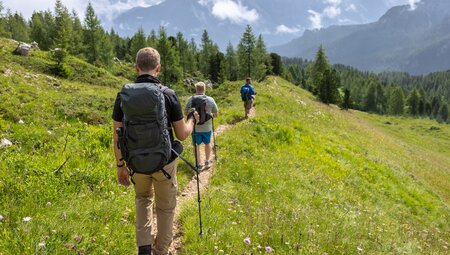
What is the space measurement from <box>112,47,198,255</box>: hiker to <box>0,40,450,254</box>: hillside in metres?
0.83

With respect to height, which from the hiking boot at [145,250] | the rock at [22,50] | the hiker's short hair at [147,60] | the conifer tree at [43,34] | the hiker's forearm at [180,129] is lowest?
the hiking boot at [145,250]

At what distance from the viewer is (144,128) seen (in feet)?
15.3

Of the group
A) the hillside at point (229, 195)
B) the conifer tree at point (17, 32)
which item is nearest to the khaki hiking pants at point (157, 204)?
the hillside at point (229, 195)

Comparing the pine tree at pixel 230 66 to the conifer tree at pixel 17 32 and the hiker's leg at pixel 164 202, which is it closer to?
the conifer tree at pixel 17 32

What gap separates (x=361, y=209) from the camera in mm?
11078

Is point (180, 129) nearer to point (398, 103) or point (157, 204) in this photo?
point (157, 204)

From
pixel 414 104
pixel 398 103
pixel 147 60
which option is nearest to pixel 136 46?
pixel 147 60

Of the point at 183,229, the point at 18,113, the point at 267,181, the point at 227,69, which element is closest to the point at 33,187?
the point at 183,229

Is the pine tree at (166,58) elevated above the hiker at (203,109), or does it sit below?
above

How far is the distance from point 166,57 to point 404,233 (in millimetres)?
58914

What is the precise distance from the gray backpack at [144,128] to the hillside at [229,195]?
5.97 feet

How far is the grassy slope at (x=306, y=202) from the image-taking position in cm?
682

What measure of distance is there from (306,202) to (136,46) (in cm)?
7783

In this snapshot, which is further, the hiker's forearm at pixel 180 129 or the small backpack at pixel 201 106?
the small backpack at pixel 201 106
